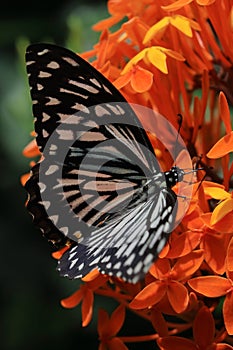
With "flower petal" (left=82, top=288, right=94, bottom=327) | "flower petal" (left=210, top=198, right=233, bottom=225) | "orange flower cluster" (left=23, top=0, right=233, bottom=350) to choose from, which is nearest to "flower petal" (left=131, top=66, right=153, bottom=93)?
"orange flower cluster" (left=23, top=0, right=233, bottom=350)

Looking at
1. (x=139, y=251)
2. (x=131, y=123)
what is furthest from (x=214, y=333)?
(x=131, y=123)

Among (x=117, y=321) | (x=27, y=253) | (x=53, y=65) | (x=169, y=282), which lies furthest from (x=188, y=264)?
(x=27, y=253)

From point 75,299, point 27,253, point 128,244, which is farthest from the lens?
point 27,253

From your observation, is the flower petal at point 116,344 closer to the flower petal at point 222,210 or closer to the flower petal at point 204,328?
the flower petal at point 204,328

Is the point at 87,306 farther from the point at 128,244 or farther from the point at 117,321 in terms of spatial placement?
the point at 128,244

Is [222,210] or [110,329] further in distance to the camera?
[110,329]

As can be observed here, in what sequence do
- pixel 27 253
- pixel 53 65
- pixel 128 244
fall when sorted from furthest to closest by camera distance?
pixel 27 253 < pixel 53 65 < pixel 128 244
